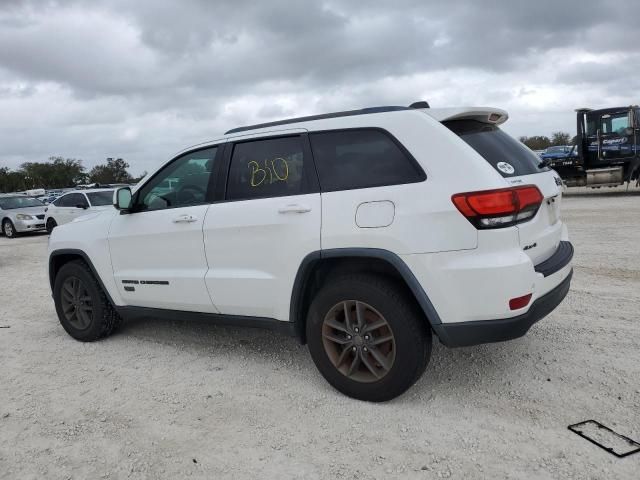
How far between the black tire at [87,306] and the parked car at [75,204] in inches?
396

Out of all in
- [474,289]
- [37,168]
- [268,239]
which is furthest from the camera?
[37,168]

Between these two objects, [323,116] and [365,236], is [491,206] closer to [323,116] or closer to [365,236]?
[365,236]

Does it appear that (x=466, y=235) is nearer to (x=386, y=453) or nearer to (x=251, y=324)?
(x=386, y=453)

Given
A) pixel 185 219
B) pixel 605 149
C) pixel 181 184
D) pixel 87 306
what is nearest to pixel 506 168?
pixel 185 219

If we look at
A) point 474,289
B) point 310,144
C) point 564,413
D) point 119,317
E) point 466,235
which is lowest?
point 564,413

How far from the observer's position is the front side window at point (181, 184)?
4109 mm

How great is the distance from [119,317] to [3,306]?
2720 millimetres

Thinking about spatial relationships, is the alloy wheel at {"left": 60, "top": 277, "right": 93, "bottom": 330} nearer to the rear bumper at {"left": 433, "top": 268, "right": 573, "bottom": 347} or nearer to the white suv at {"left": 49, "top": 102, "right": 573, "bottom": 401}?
the white suv at {"left": 49, "top": 102, "right": 573, "bottom": 401}

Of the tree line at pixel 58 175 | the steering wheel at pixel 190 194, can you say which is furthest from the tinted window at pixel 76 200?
the tree line at pixel 58 175

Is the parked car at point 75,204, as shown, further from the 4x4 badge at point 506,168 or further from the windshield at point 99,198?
the 4x4 badge at point 506,168

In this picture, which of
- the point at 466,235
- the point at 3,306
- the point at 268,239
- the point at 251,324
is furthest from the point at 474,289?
the point at 3,306

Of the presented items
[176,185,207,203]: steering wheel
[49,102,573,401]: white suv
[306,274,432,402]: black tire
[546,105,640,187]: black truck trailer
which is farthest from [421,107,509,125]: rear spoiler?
[546,105,640,187]: black truck trailer

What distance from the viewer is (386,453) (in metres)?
2.82

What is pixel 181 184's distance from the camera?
4.29 metres
